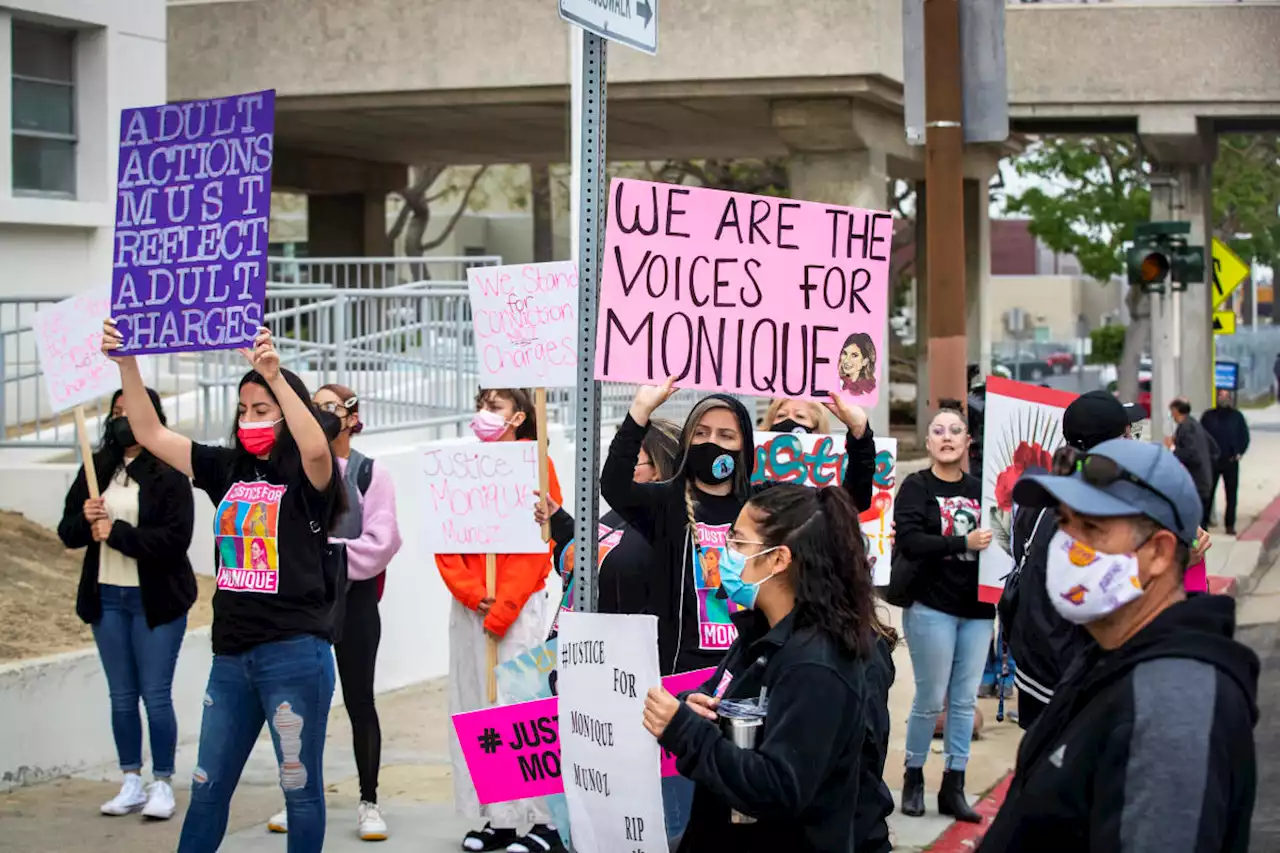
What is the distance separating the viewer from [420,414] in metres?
12.5

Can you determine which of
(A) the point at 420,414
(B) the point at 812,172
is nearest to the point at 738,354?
(A) the point at 420,414

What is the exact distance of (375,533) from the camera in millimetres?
7598

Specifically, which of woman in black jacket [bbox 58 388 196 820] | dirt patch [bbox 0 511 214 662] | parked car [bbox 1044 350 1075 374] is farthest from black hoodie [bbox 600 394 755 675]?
parked car [bbox 1044 350 1075 374]

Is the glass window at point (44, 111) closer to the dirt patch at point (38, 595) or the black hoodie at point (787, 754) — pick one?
the dirt patch at point (38, 595)

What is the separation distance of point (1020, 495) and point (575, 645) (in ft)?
5.33

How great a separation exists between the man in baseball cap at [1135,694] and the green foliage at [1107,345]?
63050 mm

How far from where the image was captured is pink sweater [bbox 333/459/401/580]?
744 cm

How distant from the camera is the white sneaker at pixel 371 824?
7.36 meters

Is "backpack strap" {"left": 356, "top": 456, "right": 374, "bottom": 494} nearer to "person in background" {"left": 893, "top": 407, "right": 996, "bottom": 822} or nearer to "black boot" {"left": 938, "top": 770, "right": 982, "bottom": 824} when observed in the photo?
"person in background" {"left": 893, "top": 407, "right": 996, "bottom": 822}

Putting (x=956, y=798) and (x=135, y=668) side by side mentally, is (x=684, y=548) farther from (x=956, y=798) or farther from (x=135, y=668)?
(x=135, y=668)

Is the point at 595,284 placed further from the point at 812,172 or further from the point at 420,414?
the point at 812,172

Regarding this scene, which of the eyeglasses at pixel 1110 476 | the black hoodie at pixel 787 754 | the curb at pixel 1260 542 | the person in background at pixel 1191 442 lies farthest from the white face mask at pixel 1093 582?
the person in background at pixel 1191 442

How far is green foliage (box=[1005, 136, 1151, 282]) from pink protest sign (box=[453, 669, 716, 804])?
3749 centimetres

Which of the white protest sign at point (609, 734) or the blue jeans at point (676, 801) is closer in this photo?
the white protest sign at point (609, 734)
